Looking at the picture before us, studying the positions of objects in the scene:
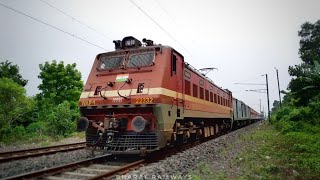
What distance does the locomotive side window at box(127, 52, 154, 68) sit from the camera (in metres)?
9.71

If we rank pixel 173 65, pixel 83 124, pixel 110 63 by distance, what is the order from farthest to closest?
pixel 110 63, pixel 173 65, pixel 83 124

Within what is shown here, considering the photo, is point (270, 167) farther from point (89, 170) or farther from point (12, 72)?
point (12, 72)

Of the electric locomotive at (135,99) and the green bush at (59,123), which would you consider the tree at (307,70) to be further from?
the green bush at (59,123)

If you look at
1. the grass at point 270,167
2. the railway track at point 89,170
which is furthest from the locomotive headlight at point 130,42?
the grass at point 270,167

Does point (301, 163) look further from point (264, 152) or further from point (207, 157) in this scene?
point (207, 157)

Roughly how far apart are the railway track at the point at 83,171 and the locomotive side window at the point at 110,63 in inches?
126

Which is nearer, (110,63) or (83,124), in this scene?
(83,124)

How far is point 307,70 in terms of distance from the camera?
746 inches

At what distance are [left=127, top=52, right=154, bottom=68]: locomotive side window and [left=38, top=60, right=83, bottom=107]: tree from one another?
2914 centimetres

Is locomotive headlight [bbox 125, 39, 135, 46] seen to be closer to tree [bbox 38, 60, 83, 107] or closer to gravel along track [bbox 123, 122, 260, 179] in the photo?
gravel along track [bbox 123, 122, 260, 179]

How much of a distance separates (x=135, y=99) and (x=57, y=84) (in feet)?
107

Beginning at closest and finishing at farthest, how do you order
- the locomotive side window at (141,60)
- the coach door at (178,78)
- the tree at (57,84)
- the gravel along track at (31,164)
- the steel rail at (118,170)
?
the steel rail at (118,170) → the gravel along track at (31,164) → the locomotive side window at (141,60) → the coach door at (178,78) → the tree at (57,84)

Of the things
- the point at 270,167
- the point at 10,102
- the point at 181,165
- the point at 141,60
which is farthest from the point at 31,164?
the point at 10,102

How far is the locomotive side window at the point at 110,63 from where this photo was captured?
33.2 feet
